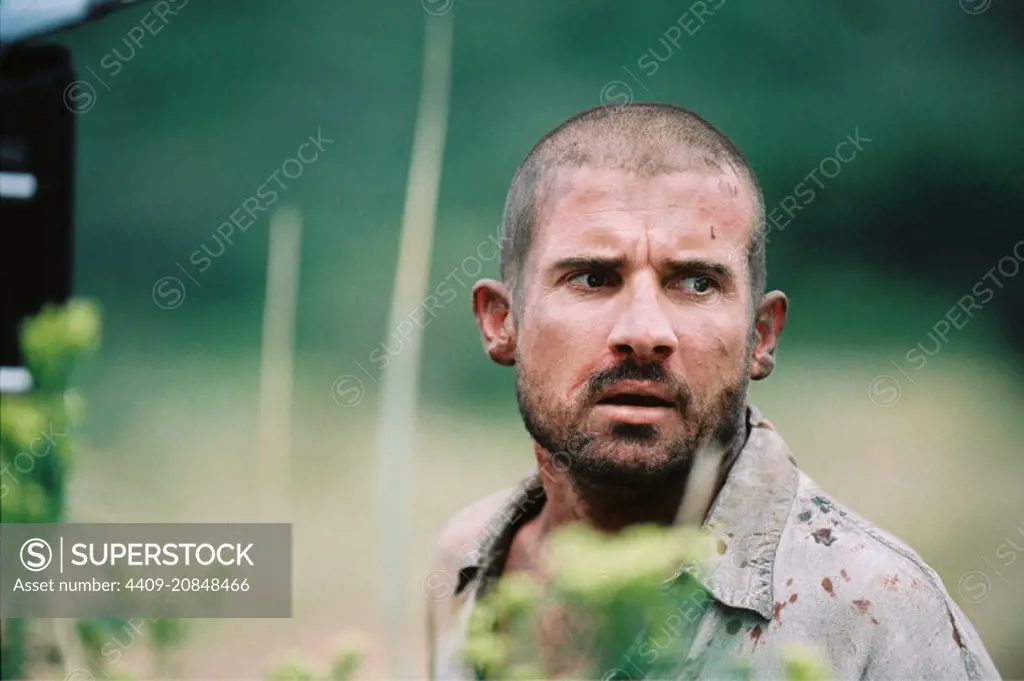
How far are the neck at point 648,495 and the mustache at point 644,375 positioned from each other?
5.7 inches

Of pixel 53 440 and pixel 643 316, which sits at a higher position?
pixel 643 316

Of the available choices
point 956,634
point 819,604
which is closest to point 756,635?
point 819,604

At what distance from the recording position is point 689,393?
2.08 m

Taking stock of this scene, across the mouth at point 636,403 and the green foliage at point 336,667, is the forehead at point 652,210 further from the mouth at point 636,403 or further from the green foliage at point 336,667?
the green foliage at point 336,667

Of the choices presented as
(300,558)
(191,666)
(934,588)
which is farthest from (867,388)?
(191,666)

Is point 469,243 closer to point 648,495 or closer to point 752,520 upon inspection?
point 648,495

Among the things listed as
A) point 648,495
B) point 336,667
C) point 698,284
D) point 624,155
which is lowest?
point 336,667

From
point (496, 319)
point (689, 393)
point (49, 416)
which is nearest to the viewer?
point (49, 416)

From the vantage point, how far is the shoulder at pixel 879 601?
1.93 m

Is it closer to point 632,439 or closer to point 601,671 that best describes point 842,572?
point 632,439

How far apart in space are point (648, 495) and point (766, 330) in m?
0.41

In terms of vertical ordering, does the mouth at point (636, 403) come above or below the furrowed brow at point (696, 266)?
below

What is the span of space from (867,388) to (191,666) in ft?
6.04

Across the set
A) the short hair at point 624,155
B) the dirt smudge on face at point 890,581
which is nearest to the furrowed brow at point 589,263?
the short hair at point 624,155
